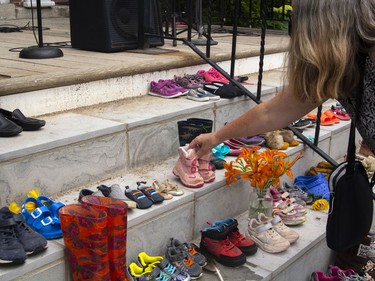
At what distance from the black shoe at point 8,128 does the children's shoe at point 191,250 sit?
2.84 feet

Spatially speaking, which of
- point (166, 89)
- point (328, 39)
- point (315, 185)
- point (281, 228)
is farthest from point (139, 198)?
point (315, 185)

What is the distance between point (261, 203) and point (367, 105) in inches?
46.1

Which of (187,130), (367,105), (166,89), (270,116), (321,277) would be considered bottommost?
(321,277)

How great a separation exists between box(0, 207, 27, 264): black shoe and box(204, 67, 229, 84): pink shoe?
6.18 ft

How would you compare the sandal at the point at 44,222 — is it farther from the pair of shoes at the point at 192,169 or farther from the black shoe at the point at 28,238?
the pair of shoes at the point at 192,169

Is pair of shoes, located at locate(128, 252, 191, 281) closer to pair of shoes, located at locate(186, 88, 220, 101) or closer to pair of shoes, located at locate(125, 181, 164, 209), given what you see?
pair of shoes, located at locate(125, 181, 164, 209)

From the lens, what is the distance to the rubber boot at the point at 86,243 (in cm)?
194

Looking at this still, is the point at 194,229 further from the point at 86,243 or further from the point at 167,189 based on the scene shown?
the point at 86,243

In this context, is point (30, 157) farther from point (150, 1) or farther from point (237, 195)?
point (150, 1)

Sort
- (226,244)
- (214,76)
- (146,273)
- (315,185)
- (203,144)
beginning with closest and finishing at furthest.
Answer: (146,273) → (203,144) → (226,244) → (315,185) → (214,76)

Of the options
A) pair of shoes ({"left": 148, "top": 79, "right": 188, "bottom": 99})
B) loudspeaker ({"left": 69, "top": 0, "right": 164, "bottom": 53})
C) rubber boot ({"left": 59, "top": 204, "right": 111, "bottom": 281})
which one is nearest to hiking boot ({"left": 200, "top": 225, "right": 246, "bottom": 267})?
rubber boot ({"left": 59, "top": 204, "right": 111, "bottom": 281})

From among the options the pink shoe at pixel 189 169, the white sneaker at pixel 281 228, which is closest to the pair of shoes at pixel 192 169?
the pink shoe at pixel 189 169

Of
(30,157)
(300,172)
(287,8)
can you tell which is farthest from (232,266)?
(287,8)

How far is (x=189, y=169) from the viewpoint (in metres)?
2.62
